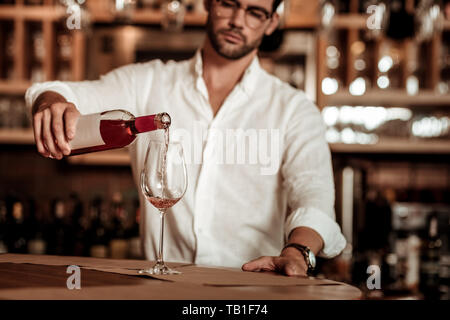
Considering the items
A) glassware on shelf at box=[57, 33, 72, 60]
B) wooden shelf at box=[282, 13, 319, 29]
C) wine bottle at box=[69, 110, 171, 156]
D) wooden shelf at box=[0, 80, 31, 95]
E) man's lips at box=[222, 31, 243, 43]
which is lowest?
wine bottle at box=[69, 110, 171, 156]

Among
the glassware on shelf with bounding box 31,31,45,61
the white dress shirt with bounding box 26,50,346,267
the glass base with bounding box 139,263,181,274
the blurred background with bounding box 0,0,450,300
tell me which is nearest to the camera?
the glass base with bounding box 139,263,181,274

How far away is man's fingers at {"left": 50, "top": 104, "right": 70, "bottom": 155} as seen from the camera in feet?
3.86

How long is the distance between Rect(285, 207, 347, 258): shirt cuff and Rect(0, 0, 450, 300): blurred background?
142 centimetres

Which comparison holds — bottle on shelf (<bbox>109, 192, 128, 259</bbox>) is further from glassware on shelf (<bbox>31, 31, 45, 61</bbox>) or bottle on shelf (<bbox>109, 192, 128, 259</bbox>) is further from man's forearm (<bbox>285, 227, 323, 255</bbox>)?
man's forearm (<bbox>285, 227, 323, 255</bbox>)

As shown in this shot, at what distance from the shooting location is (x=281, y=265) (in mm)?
1122

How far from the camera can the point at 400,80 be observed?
125 inches

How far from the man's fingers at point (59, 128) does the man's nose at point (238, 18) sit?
2.13ft

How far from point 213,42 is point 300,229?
66 centimetres

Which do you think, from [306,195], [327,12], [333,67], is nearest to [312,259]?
[306,195]

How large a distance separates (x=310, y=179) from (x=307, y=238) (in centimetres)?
25

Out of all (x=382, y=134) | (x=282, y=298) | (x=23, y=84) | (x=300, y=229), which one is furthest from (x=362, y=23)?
(x=282, y=298)

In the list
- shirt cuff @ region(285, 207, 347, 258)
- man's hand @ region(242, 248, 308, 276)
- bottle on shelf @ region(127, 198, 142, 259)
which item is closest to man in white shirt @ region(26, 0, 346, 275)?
shirt cuff @ region(285, 207, 347, 258)
